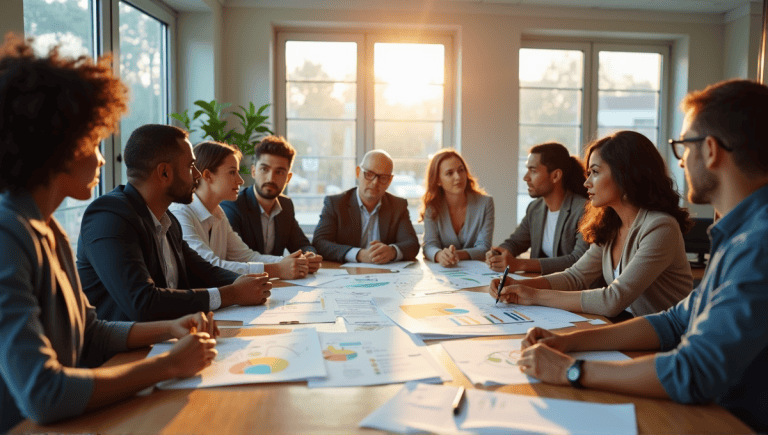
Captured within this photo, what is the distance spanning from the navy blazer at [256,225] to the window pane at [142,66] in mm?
1291

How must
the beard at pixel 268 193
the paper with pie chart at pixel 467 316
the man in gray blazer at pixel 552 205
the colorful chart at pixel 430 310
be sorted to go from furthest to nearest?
1. the beard at pixel 268 193
2. the man in gray blazer at pixel 552 205
3. the colorful chart at pixel 430 310
4. the paper with pie chart at pixel 467 316

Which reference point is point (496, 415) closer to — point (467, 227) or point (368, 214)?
point (467, 227)

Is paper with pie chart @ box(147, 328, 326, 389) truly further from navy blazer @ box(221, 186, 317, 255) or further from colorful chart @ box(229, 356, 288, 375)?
navy blazer @ box(221, 186, 317, 255)

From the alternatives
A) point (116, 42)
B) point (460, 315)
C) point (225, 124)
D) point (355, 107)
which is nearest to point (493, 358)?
point (460, 315)

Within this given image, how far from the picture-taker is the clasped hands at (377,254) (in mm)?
2904

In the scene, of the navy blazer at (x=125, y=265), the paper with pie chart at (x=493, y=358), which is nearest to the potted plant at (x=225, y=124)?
the navy blazer at (x=125, y=265)

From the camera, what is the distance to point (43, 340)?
898 millimetres

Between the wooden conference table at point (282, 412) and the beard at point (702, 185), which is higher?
the beard at point (702, 185)

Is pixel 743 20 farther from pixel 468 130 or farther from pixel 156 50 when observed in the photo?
pixel 156 50

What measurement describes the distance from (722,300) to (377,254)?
2038mm

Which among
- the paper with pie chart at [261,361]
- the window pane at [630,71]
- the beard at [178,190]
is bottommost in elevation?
the paper with pie chart at [261,361]

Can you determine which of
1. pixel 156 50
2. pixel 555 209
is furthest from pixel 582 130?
pixel 156 50

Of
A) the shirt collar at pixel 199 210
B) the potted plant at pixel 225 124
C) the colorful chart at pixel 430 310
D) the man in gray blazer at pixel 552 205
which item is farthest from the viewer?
the potted plant at pixel 225 124

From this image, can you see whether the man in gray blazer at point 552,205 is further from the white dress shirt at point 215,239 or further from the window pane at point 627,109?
the window pane at point 627,109
